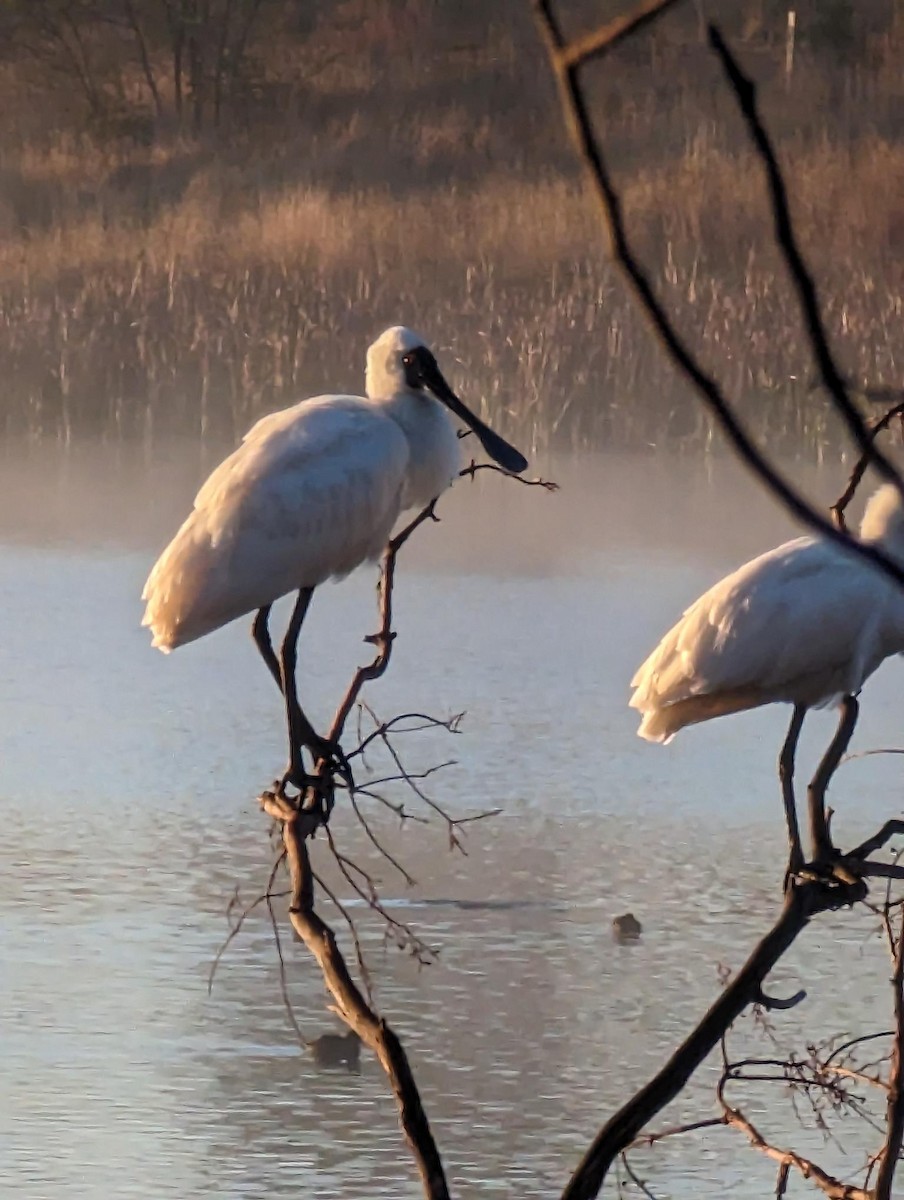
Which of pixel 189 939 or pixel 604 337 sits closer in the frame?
pixel 189 939

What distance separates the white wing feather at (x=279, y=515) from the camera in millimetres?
4695

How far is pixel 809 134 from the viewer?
20875 mm

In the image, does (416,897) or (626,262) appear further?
(416,897)

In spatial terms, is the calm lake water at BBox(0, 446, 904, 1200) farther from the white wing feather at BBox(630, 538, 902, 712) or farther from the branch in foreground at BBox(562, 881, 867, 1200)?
the branch in foreground at BBox(562, 881, 867, 1200)

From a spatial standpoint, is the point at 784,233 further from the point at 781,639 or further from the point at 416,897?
the point at 416,897

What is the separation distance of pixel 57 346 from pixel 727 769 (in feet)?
30.1

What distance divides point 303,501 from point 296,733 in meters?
0.64

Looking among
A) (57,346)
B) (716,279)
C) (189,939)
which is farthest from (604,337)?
(189,939)

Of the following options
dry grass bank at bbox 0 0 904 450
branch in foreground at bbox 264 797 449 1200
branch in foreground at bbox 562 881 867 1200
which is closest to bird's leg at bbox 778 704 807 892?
branch in foreground at bbox 562 881 867 1200

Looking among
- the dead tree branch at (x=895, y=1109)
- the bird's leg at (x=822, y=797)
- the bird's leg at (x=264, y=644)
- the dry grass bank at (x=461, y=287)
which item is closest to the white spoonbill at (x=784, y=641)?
the bird's leg at (x=822, y=797)

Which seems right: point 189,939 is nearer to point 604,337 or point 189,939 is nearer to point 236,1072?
point 236,1072

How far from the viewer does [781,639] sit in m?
4.88

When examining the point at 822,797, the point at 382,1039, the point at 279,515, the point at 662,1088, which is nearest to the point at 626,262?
the point at 382,1039

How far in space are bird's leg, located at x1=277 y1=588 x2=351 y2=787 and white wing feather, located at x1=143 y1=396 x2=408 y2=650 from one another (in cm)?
12
